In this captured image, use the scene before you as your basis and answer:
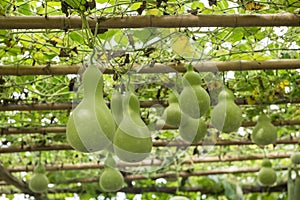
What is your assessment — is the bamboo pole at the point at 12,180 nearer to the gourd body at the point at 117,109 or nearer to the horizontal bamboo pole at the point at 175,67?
the horizontal bamboo pole at the point at 175,67

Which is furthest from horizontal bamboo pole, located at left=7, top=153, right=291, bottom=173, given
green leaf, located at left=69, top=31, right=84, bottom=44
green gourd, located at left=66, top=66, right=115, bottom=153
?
green gourd, located at left=66, top=66, right=115, bottom=153

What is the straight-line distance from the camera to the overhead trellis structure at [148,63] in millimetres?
1989

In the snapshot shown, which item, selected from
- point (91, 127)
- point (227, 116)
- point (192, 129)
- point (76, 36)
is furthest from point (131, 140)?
point (76, 36)

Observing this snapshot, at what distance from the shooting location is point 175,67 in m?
2.55

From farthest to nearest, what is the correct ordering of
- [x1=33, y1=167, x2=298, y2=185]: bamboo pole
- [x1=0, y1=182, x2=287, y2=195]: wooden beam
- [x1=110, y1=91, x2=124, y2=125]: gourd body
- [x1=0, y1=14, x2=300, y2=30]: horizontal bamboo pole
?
[x1=0, y1=182, x2=287, y2=195]: wooden beam → [x1=33, y1=167, x2=298, y2=185]: bamboo pole → [x1=0, y1=14, x2=300, y2=30]: horizontal bamboo pole → [x1=110, y1=91, x2=124, y2=125]: gourd body

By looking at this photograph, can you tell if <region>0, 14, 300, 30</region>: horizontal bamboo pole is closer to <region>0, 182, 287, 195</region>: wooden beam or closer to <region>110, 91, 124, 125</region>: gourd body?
<region>110, 91, 124, 125</region>: gourd body

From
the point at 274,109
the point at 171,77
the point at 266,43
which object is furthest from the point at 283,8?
the point at 274,109

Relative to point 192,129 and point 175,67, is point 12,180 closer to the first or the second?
point 175,67

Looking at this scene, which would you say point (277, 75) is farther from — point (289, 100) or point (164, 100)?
point (164, 100)

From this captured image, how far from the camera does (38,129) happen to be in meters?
3.72

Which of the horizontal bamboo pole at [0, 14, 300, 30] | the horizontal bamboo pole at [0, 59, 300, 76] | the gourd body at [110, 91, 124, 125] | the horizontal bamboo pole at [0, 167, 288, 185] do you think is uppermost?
the horizontal bamboo pole at [0, 14, 300, 30]

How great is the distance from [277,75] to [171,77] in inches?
26.6

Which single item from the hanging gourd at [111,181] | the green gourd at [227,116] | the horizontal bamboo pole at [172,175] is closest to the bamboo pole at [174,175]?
the horizontal bamboo pole at [172,175]

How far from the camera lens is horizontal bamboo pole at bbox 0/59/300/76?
2.48 m
